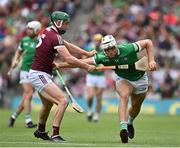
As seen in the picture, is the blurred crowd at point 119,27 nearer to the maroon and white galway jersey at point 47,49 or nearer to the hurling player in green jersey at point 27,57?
the hurling player in green jersey at point 27,57

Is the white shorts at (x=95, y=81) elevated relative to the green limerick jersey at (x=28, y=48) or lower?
lower

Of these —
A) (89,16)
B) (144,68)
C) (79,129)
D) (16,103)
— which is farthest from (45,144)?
(89,16)

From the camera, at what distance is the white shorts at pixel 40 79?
599 inches

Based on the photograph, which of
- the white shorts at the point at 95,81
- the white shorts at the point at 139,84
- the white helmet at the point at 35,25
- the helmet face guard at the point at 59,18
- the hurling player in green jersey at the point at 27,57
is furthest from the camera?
the white shorts at the point at 95,81

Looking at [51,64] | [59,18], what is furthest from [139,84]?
[59,18]

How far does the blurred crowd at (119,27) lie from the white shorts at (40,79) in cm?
1564

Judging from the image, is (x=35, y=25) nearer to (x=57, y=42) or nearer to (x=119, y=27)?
(x=57, y=42)

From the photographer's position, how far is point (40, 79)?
50.0ft

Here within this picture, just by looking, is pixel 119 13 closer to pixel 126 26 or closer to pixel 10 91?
pixel 126 26

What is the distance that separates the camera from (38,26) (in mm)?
20734

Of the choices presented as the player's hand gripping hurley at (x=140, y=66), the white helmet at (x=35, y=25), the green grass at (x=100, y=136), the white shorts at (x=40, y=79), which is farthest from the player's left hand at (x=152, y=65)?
the white helmet at (x=35, y=25)

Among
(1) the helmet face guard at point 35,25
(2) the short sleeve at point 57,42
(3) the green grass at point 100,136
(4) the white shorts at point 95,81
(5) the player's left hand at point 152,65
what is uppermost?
(2) the short sleeve at point 57,42

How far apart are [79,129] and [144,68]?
4.61 metres

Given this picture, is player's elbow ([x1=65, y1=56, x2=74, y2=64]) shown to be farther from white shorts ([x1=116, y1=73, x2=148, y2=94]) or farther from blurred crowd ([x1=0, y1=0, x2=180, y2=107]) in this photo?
blurred crowd ([x1=0, y1=0, x2=180, y2=107])
